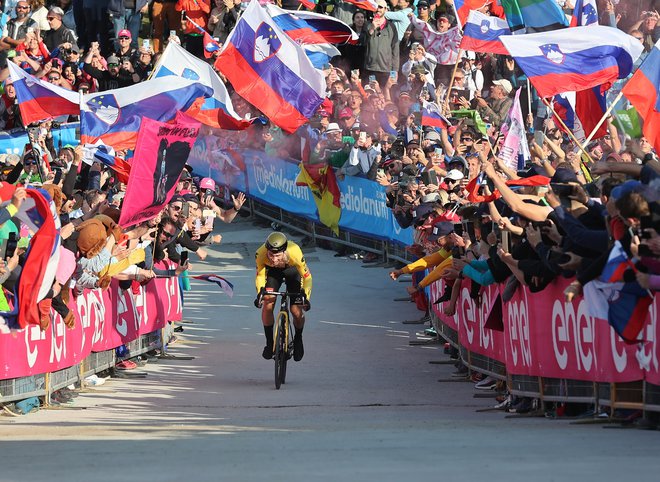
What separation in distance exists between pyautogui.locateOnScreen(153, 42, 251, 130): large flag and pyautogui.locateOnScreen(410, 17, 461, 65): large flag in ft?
22.2

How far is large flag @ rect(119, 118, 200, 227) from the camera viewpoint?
16.9 meters

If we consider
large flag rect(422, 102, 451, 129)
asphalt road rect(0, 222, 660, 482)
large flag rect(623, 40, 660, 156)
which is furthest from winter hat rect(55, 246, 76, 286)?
large flag rect(422, 102, 451, 129)

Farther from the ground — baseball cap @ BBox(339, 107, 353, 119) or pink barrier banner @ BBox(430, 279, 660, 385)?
baseball cap @ BBox(339, 107, 353, 119)

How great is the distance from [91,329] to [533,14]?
329 inches

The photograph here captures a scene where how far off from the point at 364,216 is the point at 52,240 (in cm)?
1412

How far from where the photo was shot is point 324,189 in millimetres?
29688

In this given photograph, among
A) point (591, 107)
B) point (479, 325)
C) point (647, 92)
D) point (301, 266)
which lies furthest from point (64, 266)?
point (591, 107)

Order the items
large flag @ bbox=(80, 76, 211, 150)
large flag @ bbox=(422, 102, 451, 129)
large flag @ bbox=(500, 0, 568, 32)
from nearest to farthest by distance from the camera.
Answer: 1. large flag @ bbox=(500, 0, 568, 32)
2. large flag @ bbox=(80, 76, 211, 150)
3. large flag @ bbox=(422, 102, 451, 129)

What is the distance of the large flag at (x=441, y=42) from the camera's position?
1153 inches

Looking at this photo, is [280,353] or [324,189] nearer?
[280,353]

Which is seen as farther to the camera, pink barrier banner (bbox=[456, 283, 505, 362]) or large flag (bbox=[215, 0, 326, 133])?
large flag (bbox=[215, 0, 326, 133])

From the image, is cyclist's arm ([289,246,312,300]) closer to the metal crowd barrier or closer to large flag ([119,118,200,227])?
large flag ([119,118,200,227])

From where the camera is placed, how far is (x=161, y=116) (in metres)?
21.8

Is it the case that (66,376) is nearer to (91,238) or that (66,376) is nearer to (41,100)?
(91,238)
